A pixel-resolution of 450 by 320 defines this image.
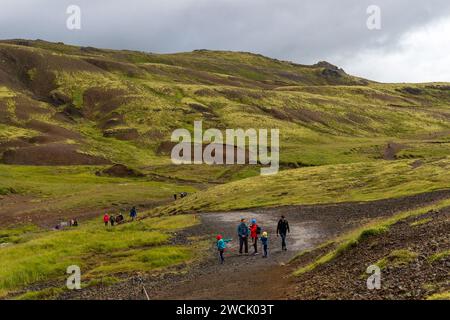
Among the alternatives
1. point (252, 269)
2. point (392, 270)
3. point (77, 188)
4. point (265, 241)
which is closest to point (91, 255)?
point (265, 241)

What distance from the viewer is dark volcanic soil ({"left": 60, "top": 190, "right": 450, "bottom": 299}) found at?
94.6 ft

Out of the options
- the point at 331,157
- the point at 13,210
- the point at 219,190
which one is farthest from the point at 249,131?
the point at 13,210

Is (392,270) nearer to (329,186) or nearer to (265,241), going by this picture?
(265,241)

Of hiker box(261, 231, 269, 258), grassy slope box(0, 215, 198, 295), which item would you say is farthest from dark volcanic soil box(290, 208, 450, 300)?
grassy slope box(0, 215, 198, 295)

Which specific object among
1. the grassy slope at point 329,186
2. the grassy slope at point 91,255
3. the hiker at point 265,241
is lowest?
the grassy slope at point 91,255

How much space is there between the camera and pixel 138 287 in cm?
3331

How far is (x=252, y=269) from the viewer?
3525 centimetres

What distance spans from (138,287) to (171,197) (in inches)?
2852

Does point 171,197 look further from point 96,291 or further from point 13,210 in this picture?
point 96,291

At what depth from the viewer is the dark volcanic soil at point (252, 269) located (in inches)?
1135

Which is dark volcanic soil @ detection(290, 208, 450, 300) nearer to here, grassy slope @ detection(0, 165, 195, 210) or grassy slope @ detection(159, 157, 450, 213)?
grassy slope @ detection(159, 157, 450, 213)

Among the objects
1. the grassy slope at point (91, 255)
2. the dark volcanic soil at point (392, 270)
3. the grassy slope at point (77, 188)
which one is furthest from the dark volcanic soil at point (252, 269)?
the grassy slope at point (77, 188)

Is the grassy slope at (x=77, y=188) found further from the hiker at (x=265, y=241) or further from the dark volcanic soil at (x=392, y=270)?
the dark volcanic soil at (x=392, y=270)

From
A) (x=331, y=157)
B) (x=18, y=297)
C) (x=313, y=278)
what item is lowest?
(x=18, y=297)
